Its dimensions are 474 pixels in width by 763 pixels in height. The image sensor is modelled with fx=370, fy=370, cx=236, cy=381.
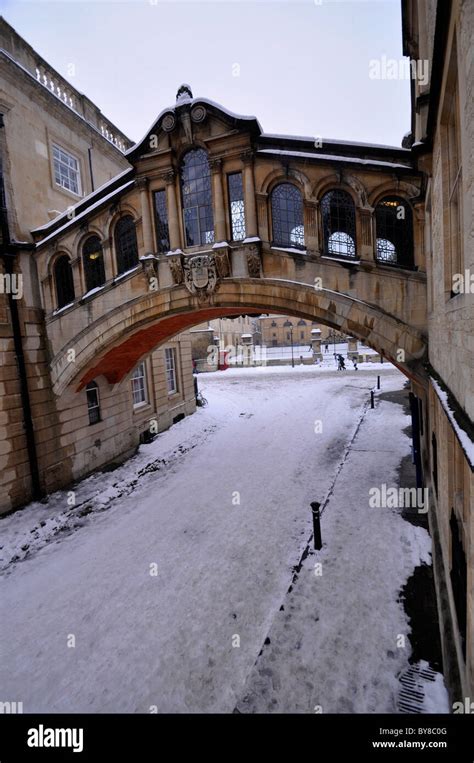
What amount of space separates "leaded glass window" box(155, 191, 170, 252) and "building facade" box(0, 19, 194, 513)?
10.5ft

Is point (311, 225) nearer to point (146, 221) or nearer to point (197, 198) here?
point (197, 198)

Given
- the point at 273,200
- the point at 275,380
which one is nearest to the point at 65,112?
the point at 273,200

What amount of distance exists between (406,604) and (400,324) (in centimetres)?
484

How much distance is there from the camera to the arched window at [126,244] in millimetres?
9578

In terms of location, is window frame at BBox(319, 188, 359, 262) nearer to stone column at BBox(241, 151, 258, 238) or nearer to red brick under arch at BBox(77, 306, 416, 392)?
stone column at BBox(241, 151, 258, 238)

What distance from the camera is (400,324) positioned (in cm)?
731

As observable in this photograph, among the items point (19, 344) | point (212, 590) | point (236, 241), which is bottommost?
point (212, 590)

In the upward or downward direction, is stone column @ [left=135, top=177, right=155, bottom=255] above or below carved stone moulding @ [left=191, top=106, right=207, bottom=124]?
below

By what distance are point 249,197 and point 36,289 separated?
6327mm

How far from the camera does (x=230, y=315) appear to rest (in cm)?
1191

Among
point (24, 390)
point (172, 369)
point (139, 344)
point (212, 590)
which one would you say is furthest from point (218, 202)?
point (172, 369)

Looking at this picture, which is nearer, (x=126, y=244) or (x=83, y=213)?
(x=83, y=213)

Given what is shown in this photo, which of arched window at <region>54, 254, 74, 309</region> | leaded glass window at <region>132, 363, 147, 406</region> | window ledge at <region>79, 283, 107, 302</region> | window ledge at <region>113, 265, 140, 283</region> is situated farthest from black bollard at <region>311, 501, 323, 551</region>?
leaded glass window at <region>132, 363, 147, 406</region>

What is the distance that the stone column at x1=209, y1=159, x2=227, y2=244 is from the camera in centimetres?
841
